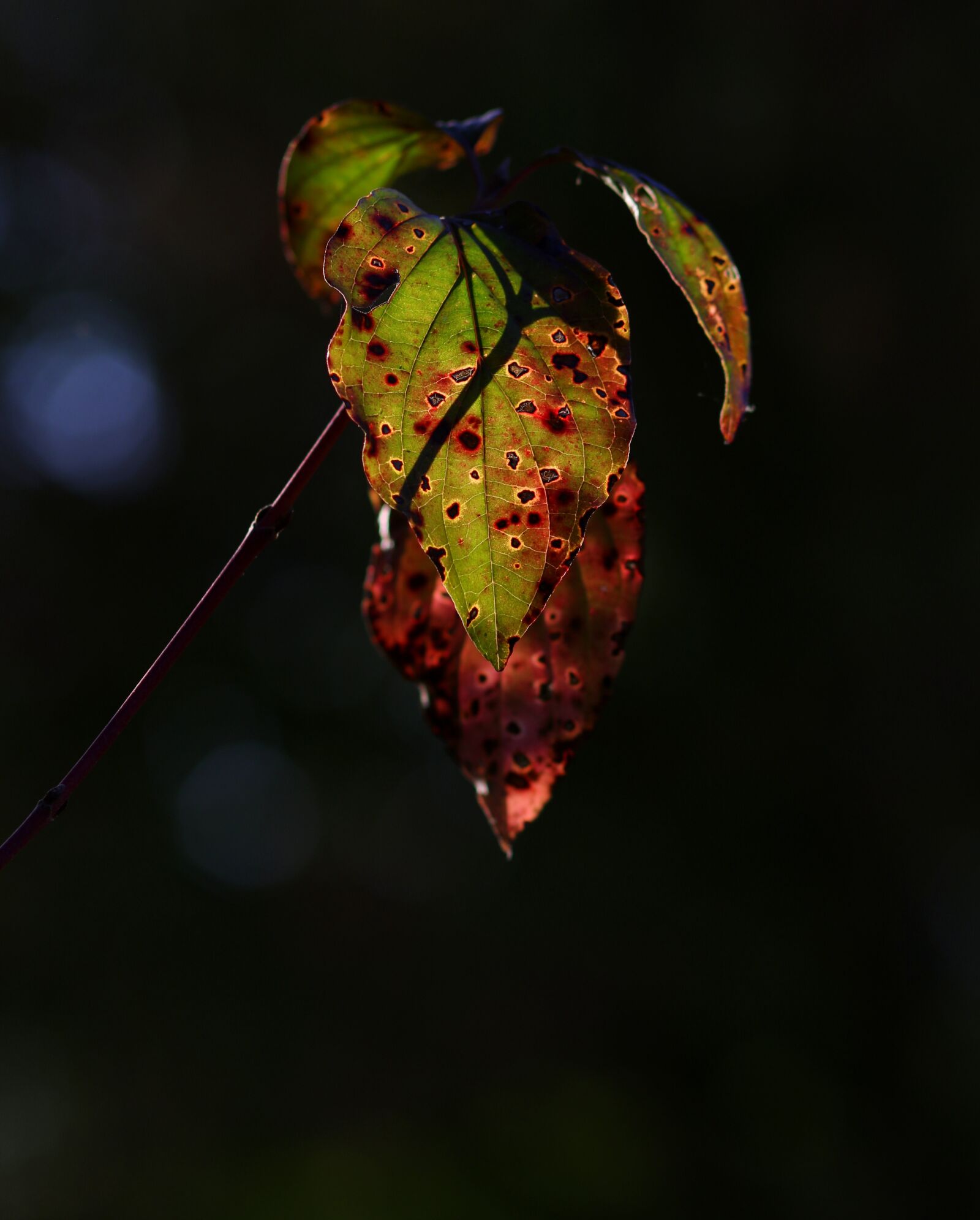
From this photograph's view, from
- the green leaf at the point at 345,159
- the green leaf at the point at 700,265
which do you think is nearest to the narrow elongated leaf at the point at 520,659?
the green leaf at the point at 700,265

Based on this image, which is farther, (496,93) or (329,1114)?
(329,1114)

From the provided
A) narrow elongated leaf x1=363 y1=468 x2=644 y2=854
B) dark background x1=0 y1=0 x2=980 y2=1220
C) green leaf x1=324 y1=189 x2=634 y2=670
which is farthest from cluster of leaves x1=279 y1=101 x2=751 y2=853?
dark background x1=0 y1=0 x2=980 y2=1220

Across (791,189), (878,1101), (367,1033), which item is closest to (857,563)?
(791,189)

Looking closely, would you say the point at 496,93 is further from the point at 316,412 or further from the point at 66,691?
the point at 66,691

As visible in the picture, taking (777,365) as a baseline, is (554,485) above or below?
below

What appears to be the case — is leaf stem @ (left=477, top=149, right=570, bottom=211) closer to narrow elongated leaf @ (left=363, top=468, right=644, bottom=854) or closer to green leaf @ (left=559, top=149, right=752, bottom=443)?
green leaf @ (left=559, top=149, right=752, bottom=443)

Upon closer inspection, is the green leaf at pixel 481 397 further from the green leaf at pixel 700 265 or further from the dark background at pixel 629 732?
the dark background at pixel 629 732

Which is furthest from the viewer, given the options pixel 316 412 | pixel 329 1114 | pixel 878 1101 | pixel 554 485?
pixel 329 1114
